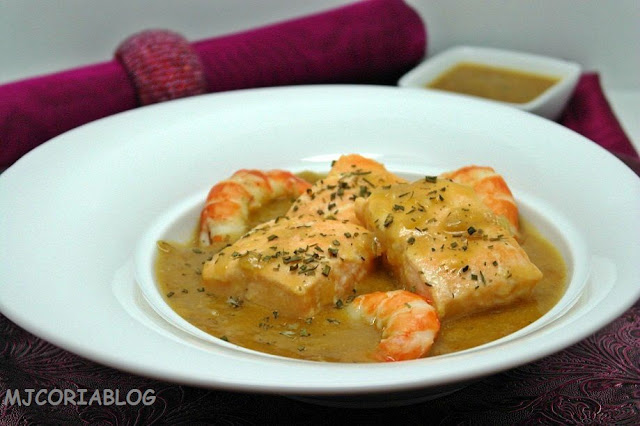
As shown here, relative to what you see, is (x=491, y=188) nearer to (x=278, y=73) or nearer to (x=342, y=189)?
(x=342, y=189)

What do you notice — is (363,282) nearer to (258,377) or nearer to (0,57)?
(258,377)

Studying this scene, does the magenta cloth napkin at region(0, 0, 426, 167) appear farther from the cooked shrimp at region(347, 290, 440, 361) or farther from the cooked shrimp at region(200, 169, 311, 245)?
the cooked shrimp at region(347, 290, 440, 361)

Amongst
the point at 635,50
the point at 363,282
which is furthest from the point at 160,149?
the point at 635,50

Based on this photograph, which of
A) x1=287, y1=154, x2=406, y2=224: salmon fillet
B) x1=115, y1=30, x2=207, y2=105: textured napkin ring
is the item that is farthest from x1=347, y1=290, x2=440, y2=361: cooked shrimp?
x1=115, y1=30, x2=207, y2=105: textured napkin ring
